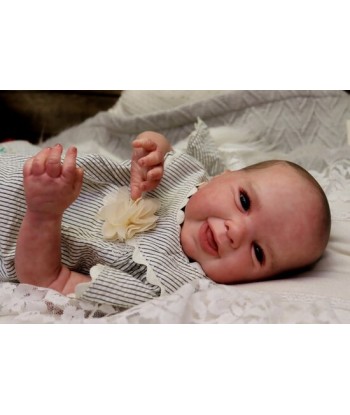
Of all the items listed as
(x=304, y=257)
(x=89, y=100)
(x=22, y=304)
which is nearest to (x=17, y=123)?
(x=89, y=100)

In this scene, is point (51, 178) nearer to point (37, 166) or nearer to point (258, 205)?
point (37, 166)

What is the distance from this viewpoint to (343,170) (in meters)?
1.39

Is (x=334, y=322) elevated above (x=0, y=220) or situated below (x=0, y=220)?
above

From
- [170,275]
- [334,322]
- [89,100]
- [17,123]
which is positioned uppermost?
[334,322]

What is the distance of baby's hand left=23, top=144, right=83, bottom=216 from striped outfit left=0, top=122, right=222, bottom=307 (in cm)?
17

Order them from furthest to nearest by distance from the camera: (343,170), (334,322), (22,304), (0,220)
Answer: (343,170) → (0,220) → (22,304) → (334,322)

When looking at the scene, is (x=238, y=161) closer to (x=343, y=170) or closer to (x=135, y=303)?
(x=343, y=170)

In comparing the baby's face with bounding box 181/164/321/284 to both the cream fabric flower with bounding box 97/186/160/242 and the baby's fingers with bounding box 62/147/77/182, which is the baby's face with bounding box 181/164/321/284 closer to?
the cream fabric flower with bounding box 97/186/160/242

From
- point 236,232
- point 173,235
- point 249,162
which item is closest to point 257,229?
point 236,232

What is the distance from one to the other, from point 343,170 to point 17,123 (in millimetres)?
1225

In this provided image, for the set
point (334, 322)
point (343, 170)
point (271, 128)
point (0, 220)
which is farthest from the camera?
point (271, 128)

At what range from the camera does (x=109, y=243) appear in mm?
1062

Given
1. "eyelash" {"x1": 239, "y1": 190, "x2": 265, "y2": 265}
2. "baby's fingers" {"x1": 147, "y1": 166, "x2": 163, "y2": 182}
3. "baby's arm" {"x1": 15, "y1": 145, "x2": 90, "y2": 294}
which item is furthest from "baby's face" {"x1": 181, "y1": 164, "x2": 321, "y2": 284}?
"baby's arm" {"x1": 15, "y1": 145, "x2": 90, "y2": 294}

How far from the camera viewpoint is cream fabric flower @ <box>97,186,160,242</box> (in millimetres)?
1060
